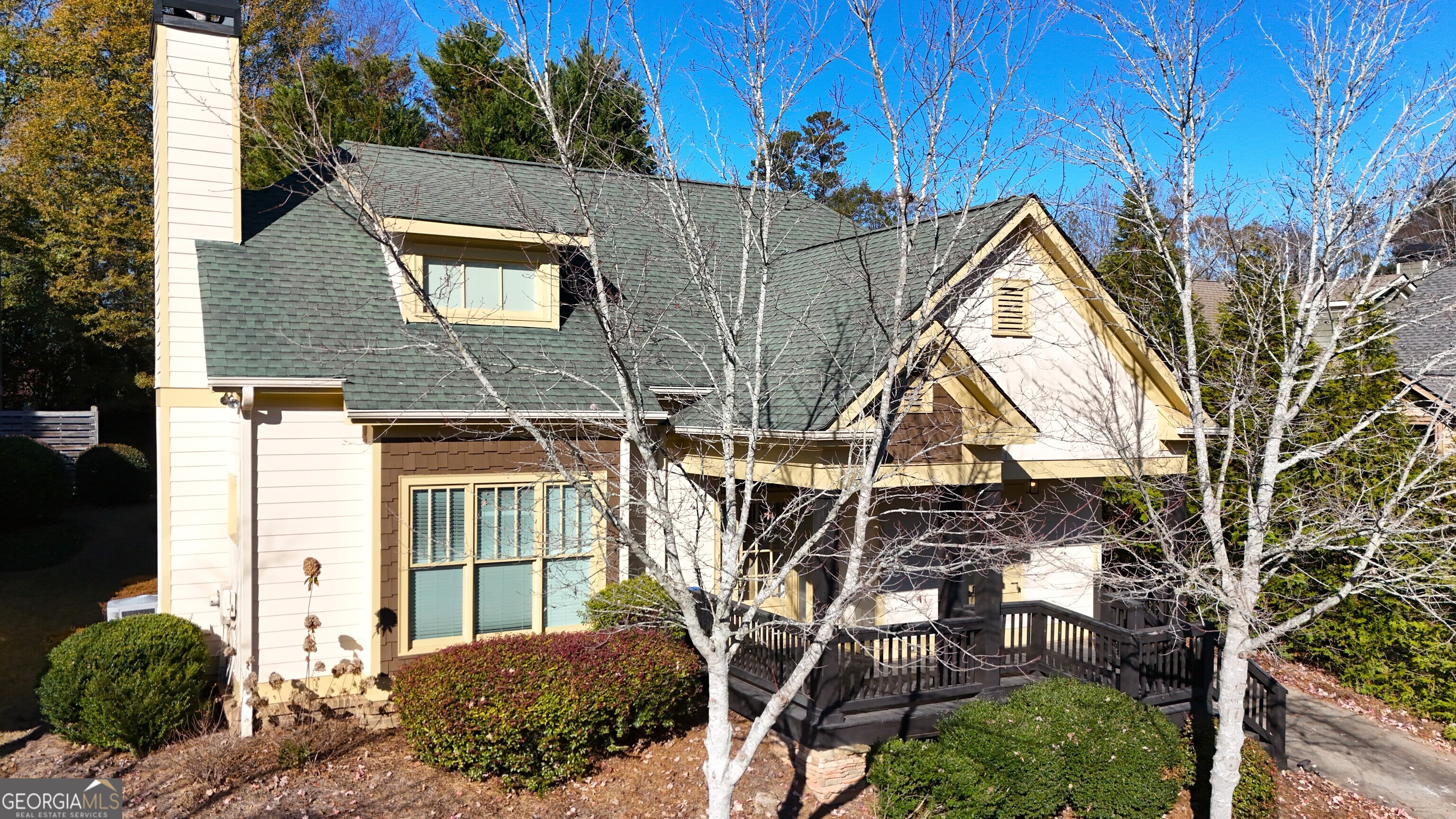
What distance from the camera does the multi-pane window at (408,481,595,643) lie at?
9.78 m

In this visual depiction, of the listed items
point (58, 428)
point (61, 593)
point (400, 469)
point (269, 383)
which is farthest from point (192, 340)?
point (58, 428)

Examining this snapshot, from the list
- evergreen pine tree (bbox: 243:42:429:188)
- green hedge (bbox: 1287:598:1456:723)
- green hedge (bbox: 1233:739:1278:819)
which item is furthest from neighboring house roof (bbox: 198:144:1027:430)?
green hedge (bbox: 1287:598:1456:723)

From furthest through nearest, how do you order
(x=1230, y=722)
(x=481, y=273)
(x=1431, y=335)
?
(x=1431, y=335) < (x=481, y=273) < (x=1230, y=722)

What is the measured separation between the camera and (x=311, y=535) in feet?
31.6

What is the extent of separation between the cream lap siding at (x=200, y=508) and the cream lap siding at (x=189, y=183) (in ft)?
1.74

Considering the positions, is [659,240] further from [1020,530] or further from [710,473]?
[1020,530]

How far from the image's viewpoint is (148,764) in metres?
8.79

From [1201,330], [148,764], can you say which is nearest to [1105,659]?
[1201,330]

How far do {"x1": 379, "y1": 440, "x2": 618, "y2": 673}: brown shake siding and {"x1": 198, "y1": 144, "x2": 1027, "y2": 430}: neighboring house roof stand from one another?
522mm

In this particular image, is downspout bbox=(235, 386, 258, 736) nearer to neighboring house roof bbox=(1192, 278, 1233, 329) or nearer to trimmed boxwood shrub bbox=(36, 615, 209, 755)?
trimmed boxwood shrub bbox=(36, 615, 209, 755)

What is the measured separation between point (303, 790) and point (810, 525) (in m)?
6.56

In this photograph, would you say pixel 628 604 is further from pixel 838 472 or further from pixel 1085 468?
pixel 1085 468

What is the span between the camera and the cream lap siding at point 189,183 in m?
10.6

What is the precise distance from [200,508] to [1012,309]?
34.2 feet
